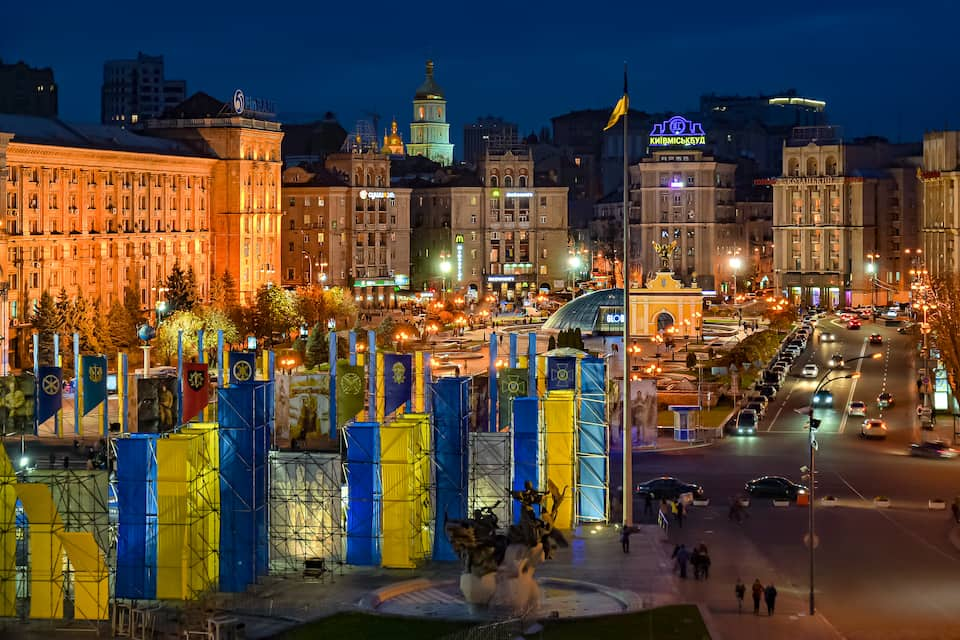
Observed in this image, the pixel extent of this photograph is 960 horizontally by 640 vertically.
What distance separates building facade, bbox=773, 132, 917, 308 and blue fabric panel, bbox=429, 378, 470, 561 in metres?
134

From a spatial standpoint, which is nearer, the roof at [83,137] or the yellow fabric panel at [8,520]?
the yellow fabric panel at [8,520]

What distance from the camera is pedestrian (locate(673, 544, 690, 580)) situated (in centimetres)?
5506

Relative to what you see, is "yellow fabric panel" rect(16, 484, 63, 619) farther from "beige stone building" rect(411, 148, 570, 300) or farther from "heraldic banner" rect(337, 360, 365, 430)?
"beige stone building" rect(411, 148, 570, 300)

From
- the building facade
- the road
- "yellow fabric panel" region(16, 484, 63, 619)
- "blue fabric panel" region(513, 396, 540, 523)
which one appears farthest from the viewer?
the building facade

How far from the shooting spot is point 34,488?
50562 mm

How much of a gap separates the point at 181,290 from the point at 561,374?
2989 inches

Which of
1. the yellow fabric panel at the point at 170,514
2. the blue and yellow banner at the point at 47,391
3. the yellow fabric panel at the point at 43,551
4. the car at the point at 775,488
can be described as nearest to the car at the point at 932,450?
the car at the point at 775,488

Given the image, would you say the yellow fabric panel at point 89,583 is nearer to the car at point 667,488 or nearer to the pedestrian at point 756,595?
the pedestrian at point 756,595

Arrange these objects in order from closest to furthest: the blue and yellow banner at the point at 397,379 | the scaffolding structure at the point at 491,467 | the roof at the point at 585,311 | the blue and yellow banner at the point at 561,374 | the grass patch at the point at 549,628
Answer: the grass patch at the point at 549,628
the scaffolding structure at the point at 491,467
the blue and yellow banner at the point at 397,379
the blue and yellow banner at the point at 561,374
the roof at the point at 585,311

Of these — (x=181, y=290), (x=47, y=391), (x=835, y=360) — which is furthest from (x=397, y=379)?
(x=181, y=290)

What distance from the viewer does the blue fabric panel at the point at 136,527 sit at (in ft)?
168

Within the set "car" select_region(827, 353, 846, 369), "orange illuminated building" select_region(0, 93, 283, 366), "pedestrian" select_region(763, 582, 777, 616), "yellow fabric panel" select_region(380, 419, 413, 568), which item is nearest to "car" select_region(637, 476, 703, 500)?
"yellow fabric panel" select_region(380, 419, 413, 568)

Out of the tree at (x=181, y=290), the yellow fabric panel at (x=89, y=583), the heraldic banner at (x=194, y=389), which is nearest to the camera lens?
the yellow fabric panel at (x=89, y=583)

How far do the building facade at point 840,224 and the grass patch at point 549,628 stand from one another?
14150cm
